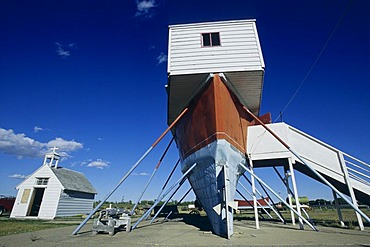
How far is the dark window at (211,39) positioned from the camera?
32.4 ft

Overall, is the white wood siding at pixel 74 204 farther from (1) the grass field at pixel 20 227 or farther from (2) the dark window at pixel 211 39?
(2) the dark window at pixel 211 39

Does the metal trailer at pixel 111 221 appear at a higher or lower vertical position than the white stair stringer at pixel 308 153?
lower

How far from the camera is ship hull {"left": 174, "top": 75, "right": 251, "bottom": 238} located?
7.88m

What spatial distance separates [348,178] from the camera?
1013 cm

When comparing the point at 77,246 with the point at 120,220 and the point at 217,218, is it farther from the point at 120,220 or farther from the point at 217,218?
the point at 217,218

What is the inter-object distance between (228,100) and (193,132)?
2.23 meters

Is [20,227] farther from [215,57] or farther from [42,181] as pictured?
[215,57]

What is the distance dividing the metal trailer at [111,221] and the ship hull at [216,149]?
367 cm

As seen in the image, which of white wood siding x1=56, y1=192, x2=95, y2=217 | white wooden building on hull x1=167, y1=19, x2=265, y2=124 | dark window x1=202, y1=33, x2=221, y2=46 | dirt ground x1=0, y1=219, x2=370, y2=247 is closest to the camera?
dirt ground x1=0, y1=219, x2=370, y2=247

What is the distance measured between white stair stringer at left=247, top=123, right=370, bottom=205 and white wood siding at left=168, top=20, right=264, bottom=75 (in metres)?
4.09

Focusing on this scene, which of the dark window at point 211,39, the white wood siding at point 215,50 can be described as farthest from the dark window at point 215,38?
the white wood siding at point 215,50

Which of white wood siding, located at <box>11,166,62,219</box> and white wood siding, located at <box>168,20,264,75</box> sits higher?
white wood siding, located at <box>168,20,264,75</box>

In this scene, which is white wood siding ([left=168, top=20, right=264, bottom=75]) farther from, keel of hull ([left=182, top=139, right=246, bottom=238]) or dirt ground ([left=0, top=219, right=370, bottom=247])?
dirt ground ([left=0, top=219, right=370, bottom=247])

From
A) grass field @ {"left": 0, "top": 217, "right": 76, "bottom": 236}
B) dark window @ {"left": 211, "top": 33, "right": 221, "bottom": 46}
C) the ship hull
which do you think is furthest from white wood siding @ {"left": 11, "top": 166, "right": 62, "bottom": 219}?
dark window @ {"left": 211, "top": 33, "right": 221, "bottom": 46}
